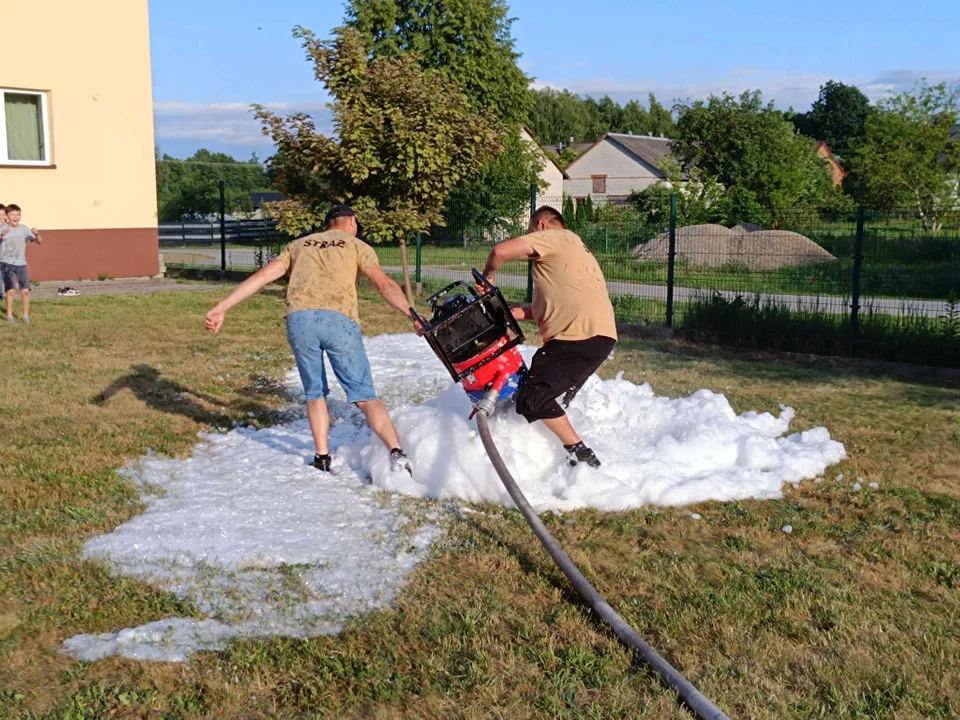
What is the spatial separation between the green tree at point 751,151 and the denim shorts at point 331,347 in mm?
33226

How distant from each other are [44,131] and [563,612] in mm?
17175

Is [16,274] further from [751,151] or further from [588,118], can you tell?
[588,118]

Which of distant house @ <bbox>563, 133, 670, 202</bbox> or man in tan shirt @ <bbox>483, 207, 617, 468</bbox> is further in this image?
distant house @ <bbox>563, 133, 670, 202</bbox>

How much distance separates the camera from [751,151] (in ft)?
138

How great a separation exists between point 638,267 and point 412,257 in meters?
5.62

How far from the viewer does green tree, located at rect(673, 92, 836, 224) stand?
123ft

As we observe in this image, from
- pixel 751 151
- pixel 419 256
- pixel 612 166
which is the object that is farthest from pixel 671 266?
pixel 612 166

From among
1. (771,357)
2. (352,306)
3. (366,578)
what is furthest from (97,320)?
(366,578)

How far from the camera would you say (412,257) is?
1847 cm

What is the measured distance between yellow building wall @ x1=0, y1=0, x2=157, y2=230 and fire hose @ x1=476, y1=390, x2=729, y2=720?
15.1m

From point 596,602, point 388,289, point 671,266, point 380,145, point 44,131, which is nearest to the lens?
point 596,602

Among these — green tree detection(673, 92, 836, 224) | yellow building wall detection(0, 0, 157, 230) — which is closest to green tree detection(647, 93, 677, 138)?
green tree detection(673, 92, 836, 224)

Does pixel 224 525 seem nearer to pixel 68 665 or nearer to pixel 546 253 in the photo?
pixel 68 665

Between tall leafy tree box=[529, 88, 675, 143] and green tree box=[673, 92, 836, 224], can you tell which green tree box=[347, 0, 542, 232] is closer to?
green tree box=[673, 92, 836, 224]
